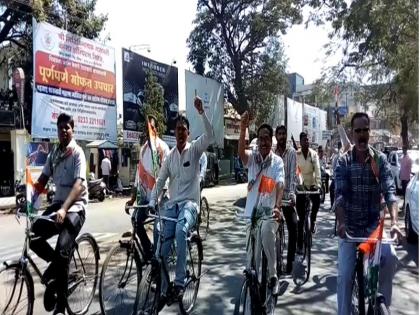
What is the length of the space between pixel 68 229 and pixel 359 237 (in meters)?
2.56

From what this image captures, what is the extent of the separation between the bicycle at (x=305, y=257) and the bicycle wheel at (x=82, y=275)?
2564 millimetres

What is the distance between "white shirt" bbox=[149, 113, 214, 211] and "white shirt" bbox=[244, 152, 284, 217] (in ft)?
1.63

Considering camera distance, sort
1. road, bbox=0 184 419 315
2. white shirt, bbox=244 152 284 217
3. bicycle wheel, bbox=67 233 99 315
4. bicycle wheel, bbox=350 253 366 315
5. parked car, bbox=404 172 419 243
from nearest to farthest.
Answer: bicycle wheel, bbox=350 253 366 315 < white shirt, bbox=244 152 284 217 < bicycle wheel, bbox=67 233 99 315 < road, bbox=0 184 419 315 < parked car, bbox=404 172 419 243

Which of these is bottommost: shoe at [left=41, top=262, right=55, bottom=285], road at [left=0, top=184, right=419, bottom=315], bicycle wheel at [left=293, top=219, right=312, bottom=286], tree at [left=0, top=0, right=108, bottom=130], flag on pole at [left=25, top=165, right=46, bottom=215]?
road at [left=0, top=184, right=419, bottom=315]

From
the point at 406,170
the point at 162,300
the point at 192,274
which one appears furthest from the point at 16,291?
the point at 406,170

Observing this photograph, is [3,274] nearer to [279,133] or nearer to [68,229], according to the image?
[68,229]

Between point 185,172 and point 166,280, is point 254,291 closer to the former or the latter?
point 166,280

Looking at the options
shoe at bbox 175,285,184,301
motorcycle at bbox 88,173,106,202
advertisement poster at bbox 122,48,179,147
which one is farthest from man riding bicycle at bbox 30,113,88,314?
advertisement poster at bbox 122,48,179,147

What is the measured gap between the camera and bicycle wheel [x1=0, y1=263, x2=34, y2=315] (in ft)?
13.8

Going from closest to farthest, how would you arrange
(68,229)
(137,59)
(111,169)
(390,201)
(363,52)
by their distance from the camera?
1. (390,201)
2. (68,229)
3. (363,52)
4. (111,169)
5. (137,59)

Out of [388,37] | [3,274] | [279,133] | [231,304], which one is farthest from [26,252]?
[388,37]

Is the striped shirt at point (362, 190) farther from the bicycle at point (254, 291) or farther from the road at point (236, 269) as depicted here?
the road at point (236, 269)

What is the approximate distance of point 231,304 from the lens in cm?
561

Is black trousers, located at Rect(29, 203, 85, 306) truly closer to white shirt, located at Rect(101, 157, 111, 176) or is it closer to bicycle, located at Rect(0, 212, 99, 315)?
bicycle, located at Rect(0, 212, 99, 315)
